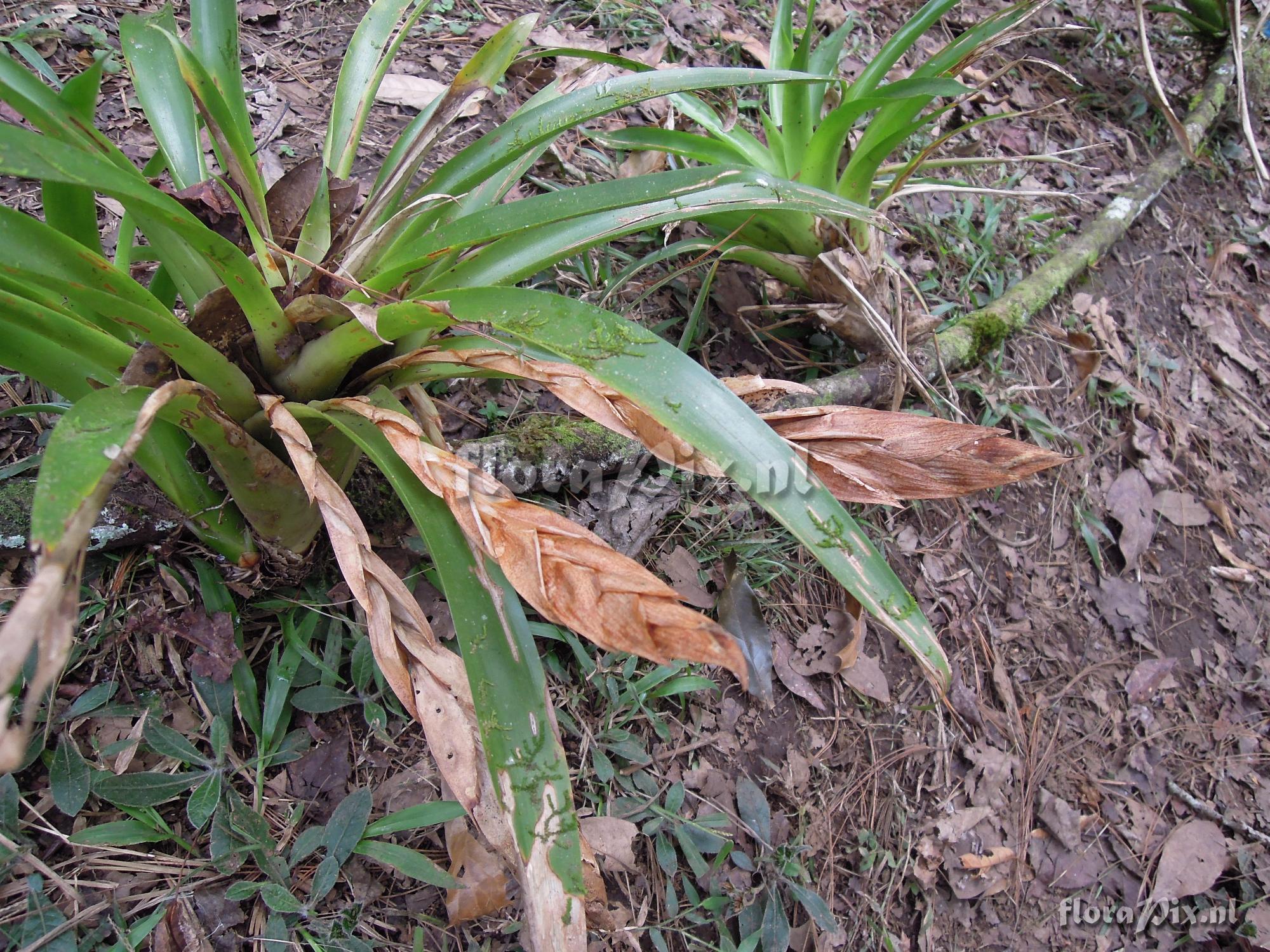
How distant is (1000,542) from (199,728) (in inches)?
72.9

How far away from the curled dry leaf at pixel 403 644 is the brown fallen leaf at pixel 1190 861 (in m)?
1.74

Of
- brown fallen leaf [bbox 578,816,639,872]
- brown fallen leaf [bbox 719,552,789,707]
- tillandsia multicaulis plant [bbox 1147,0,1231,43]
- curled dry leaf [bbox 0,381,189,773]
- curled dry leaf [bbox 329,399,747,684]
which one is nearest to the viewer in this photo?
curled dry leaf [bbox 0,381,189,773]

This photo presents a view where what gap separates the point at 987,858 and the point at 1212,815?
2.52 feet

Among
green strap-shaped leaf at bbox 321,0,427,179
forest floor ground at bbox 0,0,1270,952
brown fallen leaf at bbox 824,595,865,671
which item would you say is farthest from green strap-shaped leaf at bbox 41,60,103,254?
brown fallen leaf at bbox 824,595,865,671

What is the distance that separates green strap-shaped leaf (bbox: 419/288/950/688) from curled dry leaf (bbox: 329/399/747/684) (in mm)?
171

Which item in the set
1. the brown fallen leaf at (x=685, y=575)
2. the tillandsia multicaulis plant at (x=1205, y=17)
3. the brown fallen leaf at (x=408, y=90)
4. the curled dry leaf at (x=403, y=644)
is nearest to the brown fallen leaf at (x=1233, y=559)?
the brown fallen leaf at (x=685, y=575)

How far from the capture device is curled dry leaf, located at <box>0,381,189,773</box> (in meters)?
0.46

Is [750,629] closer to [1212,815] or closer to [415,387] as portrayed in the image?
[415,387]

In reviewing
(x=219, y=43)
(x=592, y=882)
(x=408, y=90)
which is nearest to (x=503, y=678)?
(x=592, y=882)

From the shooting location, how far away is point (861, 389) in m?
1.67

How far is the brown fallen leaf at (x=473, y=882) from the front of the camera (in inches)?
40.8

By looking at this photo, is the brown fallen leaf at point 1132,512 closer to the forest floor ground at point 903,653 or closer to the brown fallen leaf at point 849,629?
the forest floor ground at point 903,653

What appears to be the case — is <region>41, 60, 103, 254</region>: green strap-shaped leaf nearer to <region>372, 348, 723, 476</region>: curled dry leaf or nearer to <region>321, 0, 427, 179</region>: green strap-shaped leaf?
<region>321, 0, 427, 179</region>: green strap-shaped leaf

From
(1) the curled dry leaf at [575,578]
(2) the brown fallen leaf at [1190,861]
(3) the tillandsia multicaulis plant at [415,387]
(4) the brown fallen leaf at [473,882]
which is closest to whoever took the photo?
(1) the curled dry leaf at [575,578]
